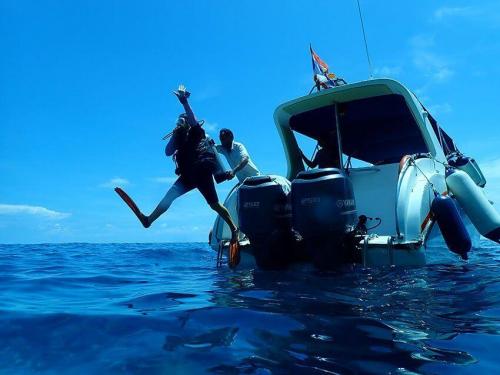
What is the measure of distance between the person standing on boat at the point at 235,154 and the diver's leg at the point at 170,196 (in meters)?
1.36

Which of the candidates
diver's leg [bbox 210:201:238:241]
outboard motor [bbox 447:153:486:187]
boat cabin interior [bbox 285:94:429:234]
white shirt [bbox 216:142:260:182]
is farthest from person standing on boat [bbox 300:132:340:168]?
diver's leg [bbox 210:201:238:241]

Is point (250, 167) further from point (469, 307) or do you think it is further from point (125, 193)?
point (469, 307)

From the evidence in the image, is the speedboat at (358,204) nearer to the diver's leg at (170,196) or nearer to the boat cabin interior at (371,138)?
the boat cabin interior at (371,138)

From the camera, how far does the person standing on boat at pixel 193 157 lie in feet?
16.7

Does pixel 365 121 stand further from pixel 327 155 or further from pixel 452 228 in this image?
pixel 452 228

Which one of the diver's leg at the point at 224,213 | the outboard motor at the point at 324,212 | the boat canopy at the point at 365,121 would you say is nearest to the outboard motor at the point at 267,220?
the outboard motor at the point at 324,212

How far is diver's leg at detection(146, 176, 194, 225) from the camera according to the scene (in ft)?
17.7

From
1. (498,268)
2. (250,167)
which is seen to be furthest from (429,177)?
(250,167)

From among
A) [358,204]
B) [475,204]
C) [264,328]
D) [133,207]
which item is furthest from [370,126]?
[264,328]

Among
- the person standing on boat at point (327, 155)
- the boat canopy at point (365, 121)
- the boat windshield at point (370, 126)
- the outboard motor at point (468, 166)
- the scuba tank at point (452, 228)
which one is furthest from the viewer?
the person standing on boat at point (327, 155)

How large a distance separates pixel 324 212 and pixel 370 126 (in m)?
4.10

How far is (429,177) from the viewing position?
196 inches

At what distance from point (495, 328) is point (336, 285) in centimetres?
144

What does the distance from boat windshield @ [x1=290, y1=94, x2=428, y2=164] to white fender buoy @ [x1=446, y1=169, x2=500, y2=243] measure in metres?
1.44
